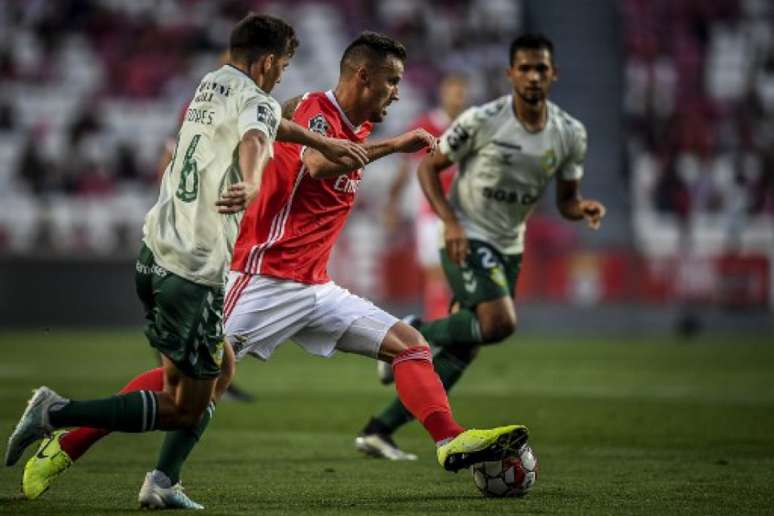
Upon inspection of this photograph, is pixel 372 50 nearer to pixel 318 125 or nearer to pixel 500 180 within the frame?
pixel 318 125

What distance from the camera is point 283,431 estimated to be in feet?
29.9

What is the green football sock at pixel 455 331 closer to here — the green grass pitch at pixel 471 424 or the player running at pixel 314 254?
the green grass pitch at pixel 471 424

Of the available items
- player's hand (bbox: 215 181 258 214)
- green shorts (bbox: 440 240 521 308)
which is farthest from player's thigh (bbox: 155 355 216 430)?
green shorts (bbox: 440 240 521 308)

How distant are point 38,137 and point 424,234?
1018 centimetres

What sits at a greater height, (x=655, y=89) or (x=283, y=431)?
(x=655, y=89)

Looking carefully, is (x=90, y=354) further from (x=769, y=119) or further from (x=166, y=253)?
(x=769, y=119)

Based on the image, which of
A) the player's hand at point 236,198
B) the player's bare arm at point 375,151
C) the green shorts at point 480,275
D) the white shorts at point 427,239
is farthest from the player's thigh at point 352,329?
the white shorts at point 427,239

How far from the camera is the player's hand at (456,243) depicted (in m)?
8.28

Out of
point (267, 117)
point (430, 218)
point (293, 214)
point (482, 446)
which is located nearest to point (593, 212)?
point (293, 214)

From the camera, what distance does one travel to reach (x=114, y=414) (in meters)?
5.62

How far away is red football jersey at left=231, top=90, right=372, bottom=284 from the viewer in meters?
6.51

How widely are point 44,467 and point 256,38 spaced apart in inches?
77.6

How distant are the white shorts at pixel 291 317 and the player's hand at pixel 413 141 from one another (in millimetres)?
903

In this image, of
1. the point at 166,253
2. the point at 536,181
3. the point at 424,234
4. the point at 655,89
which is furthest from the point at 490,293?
the point at 655,89
